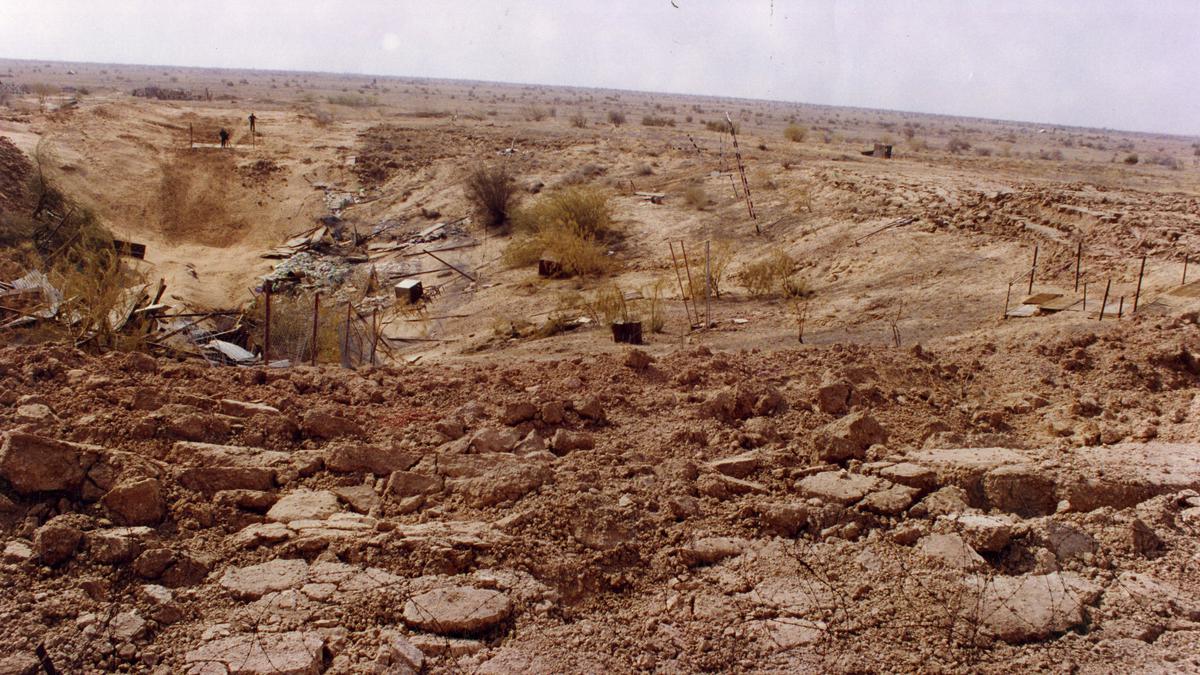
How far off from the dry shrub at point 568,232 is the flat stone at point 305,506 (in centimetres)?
1369

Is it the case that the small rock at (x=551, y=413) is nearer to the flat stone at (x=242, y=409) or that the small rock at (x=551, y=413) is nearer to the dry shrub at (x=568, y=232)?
the flat stone at (x=242, y=409)

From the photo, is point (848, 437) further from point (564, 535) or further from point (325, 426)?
point (325, 426)

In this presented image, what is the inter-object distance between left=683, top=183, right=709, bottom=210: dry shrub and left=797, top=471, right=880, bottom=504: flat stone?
1720 cm

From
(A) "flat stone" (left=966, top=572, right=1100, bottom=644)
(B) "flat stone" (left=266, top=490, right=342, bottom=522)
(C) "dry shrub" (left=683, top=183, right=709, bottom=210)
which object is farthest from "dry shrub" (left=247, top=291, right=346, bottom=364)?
(C) "dry shrub" (left=683, top=183, right=709, bottom=210)

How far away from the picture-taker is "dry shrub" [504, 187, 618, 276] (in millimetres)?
17969

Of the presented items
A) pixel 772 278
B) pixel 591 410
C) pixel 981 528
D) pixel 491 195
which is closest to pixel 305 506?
pixel 591 410

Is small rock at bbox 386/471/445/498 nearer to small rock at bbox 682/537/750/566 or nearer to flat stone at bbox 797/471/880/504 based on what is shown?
small rock at bbox 682/537/750/566

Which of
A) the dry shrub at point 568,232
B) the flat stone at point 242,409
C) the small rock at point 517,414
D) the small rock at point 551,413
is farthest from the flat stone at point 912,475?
the dry shrub at point 568,232

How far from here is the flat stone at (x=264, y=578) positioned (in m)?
3.56

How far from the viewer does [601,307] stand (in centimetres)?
1377

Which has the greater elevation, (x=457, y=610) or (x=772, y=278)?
(x=772, y=278)

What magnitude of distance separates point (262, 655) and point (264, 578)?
542mm

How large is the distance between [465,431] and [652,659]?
229 cm

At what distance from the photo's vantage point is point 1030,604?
3590mm
